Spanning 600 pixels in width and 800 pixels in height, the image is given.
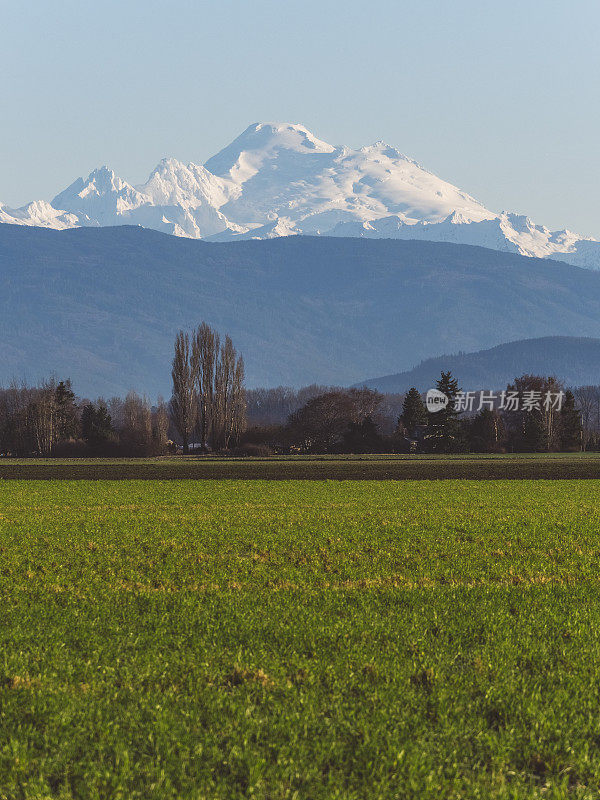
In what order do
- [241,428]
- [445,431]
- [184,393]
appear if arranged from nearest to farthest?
[445,431] → [241,428] → [184,393]

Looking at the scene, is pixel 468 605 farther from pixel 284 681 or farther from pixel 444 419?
Answer: pixel 444 419

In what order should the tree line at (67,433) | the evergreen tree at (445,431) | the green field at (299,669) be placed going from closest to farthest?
1. the green field at (299,669)
2. the tree line at (67,433)
3. the evergreen tree at (445,431)

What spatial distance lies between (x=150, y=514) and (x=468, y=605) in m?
20.0

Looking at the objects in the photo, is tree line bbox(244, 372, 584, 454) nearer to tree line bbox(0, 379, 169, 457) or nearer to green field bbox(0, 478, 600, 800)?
tree line bbox(0, 379, 169, 457)

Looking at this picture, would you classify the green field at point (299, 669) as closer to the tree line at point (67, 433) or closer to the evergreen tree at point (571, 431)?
the tree line at point (67, 433)

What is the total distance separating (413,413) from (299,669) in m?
119

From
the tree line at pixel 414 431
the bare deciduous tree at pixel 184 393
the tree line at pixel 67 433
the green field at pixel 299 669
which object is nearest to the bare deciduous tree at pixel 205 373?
the bare deciduous tree at pixel 184 393

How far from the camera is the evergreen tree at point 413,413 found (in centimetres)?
12791

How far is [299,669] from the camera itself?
11.6 meters

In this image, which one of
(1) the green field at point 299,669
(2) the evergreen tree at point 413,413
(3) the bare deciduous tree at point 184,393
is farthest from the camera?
(2) the evergreen tree at point 413,413

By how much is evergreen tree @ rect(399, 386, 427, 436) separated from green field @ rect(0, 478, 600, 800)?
104 m

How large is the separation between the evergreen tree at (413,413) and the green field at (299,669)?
10351 centimetres

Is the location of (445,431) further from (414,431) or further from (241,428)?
(241,428)

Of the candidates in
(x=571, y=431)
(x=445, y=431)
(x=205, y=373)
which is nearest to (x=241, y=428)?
(x=205, y=373)
